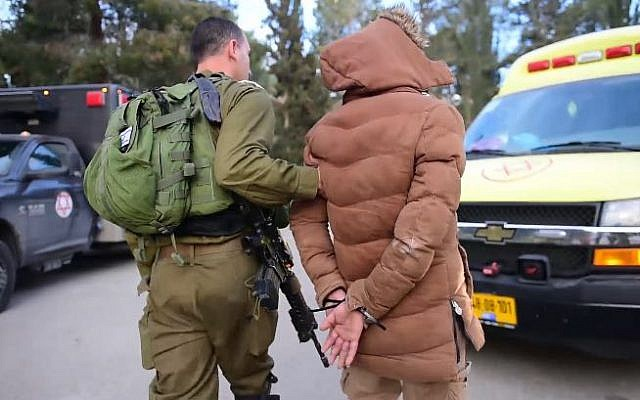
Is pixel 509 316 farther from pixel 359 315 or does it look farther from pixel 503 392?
pixel 359 315

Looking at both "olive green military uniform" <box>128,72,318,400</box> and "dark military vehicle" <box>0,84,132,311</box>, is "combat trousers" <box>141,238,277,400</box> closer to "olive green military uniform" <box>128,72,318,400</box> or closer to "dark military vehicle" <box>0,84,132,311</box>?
"olive green military uniform" <box>128,72,318,400</box>

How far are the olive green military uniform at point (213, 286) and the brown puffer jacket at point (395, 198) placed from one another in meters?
0.27

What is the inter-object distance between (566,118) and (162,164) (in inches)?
130

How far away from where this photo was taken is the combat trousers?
7.64ft

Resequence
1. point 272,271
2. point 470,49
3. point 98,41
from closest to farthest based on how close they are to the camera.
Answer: point 272,271
point 98,41
point 470,49

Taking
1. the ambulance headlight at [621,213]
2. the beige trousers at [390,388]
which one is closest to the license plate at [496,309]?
the ambulance headlight at [621,213]

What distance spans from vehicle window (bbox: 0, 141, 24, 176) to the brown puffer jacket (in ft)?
17.9

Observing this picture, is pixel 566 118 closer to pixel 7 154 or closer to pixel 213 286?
pixel 213 286

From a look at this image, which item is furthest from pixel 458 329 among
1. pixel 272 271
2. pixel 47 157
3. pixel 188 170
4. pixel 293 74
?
pixel 293 74

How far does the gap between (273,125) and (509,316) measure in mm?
2088

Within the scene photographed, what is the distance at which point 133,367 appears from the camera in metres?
4.38

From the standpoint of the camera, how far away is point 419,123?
6.20 ft

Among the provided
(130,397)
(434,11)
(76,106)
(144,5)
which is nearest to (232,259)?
(130,397)

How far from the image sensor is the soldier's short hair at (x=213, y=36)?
251cm
